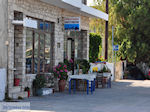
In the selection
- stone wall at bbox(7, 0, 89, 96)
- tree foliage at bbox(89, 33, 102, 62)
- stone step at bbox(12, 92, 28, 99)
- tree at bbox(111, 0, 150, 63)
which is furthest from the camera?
tree at bbox(111, 0, 150, 63)

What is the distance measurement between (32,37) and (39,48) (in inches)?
30.7

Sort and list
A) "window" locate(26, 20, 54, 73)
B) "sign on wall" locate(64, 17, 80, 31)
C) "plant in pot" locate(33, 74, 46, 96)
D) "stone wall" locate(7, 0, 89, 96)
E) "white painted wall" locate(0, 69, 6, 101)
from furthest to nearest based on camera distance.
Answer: "sign on wall" locate(64, 17, 80, 31)
"window" locate(26, 20, 54, 73)
"plant in pot" locate(33, 74, 46, 96)
"stone wall" locate(7, 0, 89, 96)
"white painted wall" locate(0, 69, 6, 101)

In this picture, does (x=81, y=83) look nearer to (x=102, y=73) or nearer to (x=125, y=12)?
(x=102, y=73)

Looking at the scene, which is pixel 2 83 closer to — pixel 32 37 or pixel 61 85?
pixel 32 37

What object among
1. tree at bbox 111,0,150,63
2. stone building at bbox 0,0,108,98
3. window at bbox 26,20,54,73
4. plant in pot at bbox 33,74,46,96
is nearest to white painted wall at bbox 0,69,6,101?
stone building at bbox 0,0,108,98

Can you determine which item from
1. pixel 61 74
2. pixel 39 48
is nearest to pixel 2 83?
pixel 39 48

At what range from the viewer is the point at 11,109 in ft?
34.7

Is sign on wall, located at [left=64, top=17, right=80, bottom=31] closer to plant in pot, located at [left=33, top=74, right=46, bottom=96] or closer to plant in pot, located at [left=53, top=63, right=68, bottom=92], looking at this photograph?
plant in pot, located at [left=53, top=63, right=68, bottom=92]

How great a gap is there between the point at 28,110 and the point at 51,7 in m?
7.25

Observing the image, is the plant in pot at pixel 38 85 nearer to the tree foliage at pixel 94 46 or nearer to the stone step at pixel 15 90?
the stone step at pixel 15 90

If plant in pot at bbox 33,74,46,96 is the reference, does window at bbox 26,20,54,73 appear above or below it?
above

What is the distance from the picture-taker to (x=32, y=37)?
50.5 feet

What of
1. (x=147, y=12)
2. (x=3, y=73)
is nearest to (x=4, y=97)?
(x=3, y=73)

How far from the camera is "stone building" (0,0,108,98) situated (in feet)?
43.1
